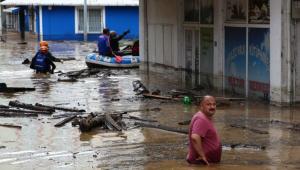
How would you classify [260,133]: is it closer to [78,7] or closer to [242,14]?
[242,14]

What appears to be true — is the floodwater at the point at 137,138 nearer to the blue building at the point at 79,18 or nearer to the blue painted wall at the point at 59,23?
the blue building at the point at 79,18

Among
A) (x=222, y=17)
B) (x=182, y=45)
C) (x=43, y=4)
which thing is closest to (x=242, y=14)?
(x=222, y=17)

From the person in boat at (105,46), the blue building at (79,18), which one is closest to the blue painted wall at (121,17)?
the blue building at (79,18)

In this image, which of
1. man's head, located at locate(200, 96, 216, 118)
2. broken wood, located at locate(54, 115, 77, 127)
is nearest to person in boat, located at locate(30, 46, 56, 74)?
broken wood, located at locate(54, 115, 77, 127)

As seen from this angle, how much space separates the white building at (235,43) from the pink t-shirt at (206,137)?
8.15 metres

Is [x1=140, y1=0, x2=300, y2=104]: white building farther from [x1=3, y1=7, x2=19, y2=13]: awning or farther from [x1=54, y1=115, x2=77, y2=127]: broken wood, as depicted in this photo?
[x1=3, y1=7, x2=19, y2=13]: awning

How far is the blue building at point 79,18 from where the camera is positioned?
5791 centimetres

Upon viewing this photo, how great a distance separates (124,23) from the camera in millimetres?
59219

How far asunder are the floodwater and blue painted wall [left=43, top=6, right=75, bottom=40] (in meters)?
38.0

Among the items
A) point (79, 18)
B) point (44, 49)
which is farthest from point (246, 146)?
point (79, 18)

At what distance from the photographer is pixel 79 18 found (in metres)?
59.2

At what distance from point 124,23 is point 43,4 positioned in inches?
304

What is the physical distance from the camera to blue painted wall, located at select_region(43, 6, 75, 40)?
192ft

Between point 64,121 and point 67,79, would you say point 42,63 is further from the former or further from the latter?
point 64,121
